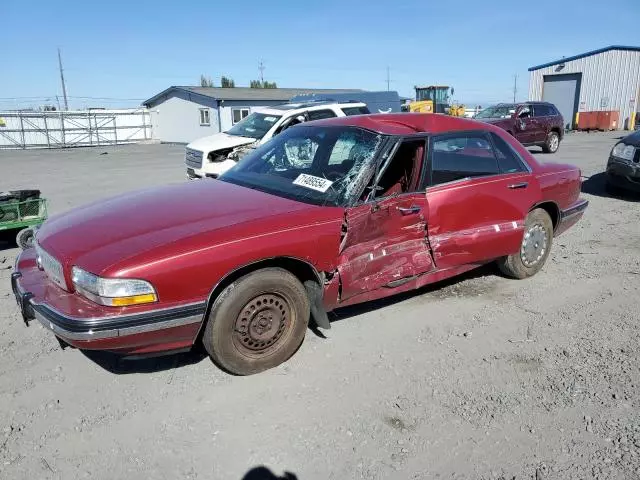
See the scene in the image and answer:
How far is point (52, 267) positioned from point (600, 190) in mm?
10297

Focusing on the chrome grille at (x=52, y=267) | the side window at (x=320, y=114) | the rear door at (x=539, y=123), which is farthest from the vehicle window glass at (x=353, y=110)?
the chrome grille at (x=52, y=267)

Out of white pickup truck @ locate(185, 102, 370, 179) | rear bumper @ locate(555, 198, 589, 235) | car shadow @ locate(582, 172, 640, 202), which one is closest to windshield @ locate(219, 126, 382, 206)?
rear bumper @ locate(555, 198, 589, 235)

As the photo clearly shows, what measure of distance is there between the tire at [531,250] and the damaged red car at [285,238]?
2cm

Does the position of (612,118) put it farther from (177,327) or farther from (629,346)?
(177,327)

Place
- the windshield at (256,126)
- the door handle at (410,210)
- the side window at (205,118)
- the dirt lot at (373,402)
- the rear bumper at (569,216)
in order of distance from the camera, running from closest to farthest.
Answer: the dirt lot at (373,402), the door handle at (410,210), the rear bumper at (569,216), the windshield at (256,126), the side window at (205,118)

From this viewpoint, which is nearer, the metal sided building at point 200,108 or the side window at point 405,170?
the side window at point 405,170

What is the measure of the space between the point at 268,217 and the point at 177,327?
0.91 meters

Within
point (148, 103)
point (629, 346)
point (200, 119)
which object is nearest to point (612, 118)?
point (200, 119)

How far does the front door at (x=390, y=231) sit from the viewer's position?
12.0 feet

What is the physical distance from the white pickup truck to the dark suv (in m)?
7.32

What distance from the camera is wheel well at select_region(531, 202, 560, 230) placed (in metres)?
5.22

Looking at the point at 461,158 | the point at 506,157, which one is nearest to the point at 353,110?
the point at 506,157

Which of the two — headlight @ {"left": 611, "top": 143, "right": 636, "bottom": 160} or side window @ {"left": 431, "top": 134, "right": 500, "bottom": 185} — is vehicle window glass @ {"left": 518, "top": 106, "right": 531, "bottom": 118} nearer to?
headlight @ {"left": 611, "top": 143, "right": 636, "bottom": 160}

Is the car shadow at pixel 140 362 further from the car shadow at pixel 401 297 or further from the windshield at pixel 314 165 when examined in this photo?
the windshield at pixel 314 165
